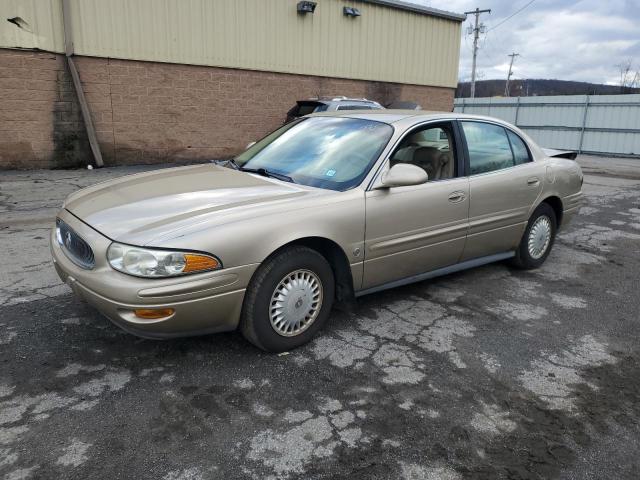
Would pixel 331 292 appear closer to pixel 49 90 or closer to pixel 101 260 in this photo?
pixel 101 260

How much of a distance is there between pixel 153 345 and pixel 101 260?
2.56 ft

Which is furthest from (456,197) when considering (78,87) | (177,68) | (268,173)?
A: (177,68)

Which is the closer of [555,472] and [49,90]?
[555,472]

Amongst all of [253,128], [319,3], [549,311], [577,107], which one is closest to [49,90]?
[253,128]

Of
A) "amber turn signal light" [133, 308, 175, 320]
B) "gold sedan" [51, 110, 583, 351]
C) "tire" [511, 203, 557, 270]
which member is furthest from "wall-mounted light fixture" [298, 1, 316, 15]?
"amber turn signal light" [133, 308, 175, 320]

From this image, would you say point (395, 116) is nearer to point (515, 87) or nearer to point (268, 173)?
point (268, 173)

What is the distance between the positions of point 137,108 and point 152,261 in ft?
33.2

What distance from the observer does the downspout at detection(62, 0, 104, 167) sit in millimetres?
10586

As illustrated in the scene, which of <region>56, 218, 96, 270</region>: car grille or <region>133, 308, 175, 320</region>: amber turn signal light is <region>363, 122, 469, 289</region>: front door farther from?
<region>56, 218, 96, 270</region>: car grille

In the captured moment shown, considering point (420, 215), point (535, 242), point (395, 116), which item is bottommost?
point (535, 242)

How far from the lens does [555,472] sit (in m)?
2.38

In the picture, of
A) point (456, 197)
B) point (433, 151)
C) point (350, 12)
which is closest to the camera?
point (456, 197)

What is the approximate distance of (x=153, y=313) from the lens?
2.83 m

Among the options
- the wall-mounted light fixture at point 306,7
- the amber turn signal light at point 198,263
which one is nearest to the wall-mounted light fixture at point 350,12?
the wall-mounted light fixture at point 306,7
